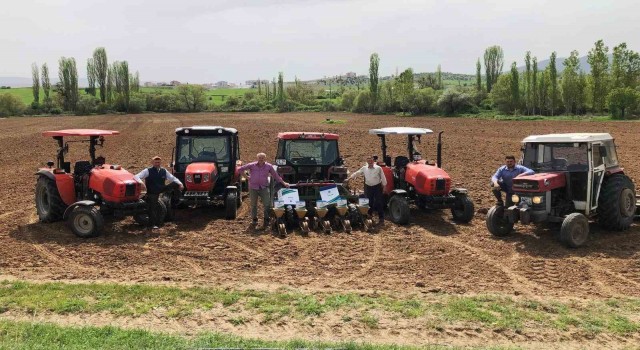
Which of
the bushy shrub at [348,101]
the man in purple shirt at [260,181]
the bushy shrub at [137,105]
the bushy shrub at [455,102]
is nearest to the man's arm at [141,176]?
the man in purple shirt at [260,181]

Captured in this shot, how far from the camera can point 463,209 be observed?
11.9 meters

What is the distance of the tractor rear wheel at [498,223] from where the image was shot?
10516mm

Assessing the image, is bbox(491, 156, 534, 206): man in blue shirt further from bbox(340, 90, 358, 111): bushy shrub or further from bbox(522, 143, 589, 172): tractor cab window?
bbox(340, 90, 358, 111): bushy shrub

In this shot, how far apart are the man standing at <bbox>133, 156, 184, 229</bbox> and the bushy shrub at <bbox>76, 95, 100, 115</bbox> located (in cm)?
7969

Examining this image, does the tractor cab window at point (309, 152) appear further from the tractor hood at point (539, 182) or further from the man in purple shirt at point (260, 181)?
the tractor hood at point (539, 182)

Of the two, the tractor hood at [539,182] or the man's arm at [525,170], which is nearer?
the tractor hood at [539,182]

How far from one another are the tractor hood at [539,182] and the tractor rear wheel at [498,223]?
578 millimetres

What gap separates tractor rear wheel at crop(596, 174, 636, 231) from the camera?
10312mm

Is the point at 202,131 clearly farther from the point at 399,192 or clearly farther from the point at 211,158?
the point at 399,192

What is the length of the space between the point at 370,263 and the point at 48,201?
6973 mm

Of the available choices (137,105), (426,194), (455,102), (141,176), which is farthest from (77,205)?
(137,105)

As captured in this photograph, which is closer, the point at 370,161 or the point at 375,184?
the point at 370,161

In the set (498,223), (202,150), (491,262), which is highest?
(202,150)

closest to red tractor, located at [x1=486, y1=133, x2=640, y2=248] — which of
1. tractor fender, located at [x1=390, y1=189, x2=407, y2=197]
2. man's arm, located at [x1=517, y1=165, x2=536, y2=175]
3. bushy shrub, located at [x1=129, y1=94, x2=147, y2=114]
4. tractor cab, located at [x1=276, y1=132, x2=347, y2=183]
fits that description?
man's arm, located at [x1=517, y1=165, x2=536, y2=175]
